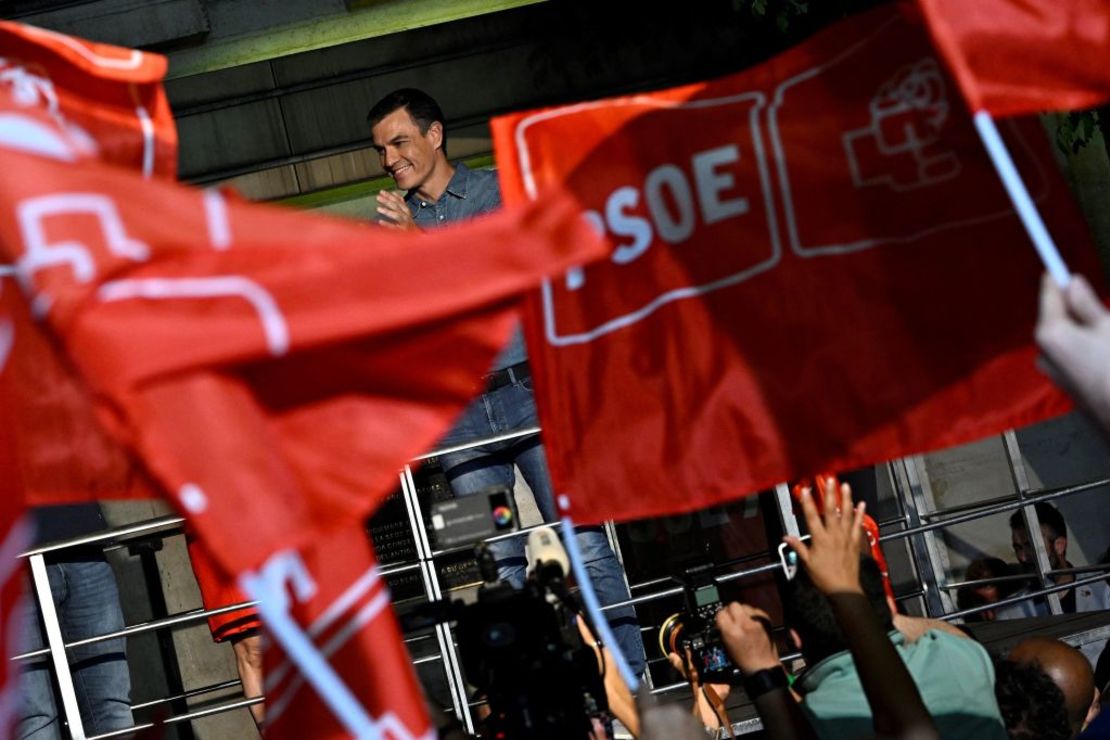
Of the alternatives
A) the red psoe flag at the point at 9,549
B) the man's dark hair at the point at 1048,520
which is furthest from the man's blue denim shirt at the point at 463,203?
the man's dark hair at the point at 1048,520

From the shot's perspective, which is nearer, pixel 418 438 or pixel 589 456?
pixel 418 438

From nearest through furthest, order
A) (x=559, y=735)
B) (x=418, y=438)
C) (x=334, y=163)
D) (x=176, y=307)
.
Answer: (x=176, y=307), (x=418, y=438), (x=559, y=735), (x=334, y=163)

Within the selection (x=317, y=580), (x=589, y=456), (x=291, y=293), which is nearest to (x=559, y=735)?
(x=589, y=456)

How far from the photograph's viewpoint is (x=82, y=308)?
294 cm

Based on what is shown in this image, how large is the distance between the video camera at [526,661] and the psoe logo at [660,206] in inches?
30.1

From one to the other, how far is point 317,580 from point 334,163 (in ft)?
19.9

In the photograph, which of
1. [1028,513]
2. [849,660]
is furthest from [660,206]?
[1028,513]

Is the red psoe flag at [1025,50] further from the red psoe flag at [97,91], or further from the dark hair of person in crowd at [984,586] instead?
the dark hair of person in crowd at [984,586]

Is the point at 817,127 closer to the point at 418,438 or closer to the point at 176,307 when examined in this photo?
the point at 418,438

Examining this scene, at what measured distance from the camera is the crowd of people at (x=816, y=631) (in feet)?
10.6

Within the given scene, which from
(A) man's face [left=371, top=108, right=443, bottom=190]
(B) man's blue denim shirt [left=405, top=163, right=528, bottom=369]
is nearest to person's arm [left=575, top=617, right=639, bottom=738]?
(B) man's blue denim shirt [left=405, top=163, right=528, bottom=369]

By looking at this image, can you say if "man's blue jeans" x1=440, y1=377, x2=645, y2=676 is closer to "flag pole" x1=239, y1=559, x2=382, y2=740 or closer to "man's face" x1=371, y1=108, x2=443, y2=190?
"man's face" x1=371, y1=108, x2=443, y2=190

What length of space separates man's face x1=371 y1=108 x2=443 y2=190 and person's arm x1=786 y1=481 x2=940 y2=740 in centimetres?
280

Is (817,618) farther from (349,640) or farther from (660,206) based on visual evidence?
(349,640)
